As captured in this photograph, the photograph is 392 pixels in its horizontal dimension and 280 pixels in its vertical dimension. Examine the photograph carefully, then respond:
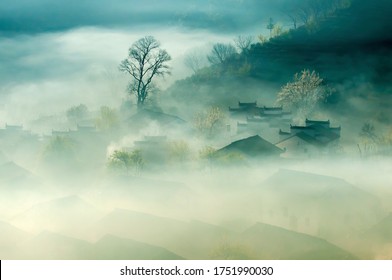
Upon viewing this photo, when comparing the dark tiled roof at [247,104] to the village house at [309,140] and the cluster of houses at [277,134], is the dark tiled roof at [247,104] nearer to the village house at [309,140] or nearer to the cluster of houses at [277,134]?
the cluster of houses at [277,134]

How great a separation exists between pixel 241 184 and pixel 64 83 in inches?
234

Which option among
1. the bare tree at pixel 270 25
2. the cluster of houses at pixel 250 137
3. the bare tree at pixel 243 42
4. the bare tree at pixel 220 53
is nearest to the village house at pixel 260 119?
the cluster of houses at pixel 250 137

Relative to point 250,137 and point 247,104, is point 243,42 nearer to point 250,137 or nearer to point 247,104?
point 247,104

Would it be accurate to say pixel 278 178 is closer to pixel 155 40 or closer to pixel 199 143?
pixel 199 143

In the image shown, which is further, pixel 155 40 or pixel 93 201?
pixel 155 40

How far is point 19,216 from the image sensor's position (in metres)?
16.9

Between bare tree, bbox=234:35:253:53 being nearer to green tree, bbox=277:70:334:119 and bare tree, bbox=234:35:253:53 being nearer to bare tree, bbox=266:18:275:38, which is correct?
bare tree, bbox=266:18:275:38

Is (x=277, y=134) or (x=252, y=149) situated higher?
(x=277, y=134)

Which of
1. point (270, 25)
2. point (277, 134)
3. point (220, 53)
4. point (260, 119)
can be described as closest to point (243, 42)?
point (220, 53)

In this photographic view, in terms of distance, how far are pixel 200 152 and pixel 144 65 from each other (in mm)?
3096

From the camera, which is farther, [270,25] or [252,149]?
[270,25]

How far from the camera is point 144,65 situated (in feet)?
62.1

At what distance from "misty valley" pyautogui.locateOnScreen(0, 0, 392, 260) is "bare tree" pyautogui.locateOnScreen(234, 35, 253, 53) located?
0.10m
